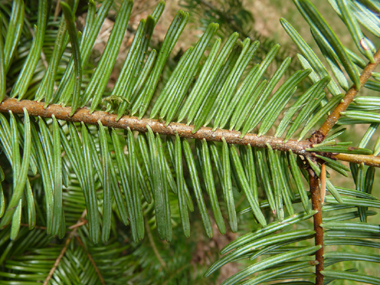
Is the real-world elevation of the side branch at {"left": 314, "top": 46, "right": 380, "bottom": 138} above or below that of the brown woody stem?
above

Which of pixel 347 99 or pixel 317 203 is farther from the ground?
pixel 347 99

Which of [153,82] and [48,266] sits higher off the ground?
[153,82]

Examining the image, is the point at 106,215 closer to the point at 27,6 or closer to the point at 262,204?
the point at 262,204

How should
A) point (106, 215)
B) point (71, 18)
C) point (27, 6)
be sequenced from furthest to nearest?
point (27, 6) → point (106, 215) → point (71, 18)

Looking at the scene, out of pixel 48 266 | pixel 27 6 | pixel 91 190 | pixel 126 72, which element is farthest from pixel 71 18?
pixel 48 266

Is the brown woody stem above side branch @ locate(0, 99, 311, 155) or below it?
below

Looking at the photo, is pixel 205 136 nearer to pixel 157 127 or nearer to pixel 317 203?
pixel 157 127

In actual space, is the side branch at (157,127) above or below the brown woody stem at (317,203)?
above

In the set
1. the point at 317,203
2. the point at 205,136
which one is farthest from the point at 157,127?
the point at 317,203
